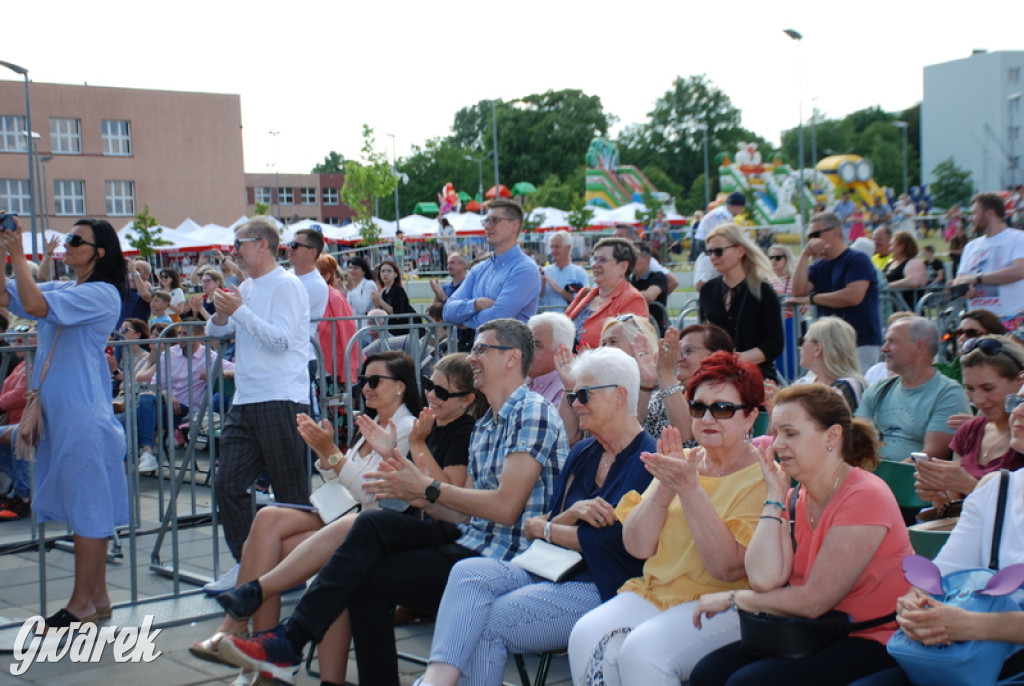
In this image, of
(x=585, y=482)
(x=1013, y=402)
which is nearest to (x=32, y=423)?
(x=585, y=482)

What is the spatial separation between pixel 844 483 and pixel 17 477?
22.1 feet

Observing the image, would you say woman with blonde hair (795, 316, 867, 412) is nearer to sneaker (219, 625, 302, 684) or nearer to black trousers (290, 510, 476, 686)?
black trousers (290, 510, 476, 686)

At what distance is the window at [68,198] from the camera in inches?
2167

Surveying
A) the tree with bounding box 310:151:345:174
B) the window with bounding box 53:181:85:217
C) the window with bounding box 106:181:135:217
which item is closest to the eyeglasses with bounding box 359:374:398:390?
the window with bounding box 53:181:85:217

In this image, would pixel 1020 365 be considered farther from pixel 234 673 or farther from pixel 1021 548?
pixel 234 673

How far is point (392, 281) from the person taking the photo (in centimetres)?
1162

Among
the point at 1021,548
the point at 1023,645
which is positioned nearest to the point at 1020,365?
the point at 1021,548

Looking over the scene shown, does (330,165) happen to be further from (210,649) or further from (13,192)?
(210,649)

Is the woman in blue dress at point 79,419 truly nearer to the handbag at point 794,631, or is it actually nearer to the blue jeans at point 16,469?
the blue jeans at point 16,469

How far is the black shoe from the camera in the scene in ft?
14.1

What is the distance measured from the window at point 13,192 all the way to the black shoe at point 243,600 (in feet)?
160

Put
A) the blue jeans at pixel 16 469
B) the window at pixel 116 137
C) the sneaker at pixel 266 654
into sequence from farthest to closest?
the window at pixel 116 137
the blue jeans at pixel 16 469
the sneaker at pixel 266 654

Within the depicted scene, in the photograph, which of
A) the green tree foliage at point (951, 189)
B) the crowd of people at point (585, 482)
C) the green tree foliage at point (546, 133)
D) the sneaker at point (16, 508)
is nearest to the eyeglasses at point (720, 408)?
Result: the crowd of people at point (585, 482)

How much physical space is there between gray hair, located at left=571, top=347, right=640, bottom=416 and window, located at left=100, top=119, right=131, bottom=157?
5749 cm
